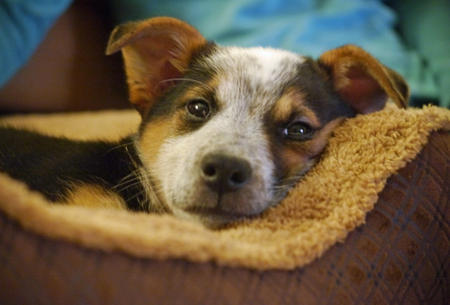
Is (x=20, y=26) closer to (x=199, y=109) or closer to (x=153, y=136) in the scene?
(x=153, y=136)

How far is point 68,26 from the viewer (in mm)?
3283

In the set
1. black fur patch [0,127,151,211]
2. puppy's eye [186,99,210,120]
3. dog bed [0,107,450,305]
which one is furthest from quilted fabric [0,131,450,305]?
puppy's eye [186,99,210,120]

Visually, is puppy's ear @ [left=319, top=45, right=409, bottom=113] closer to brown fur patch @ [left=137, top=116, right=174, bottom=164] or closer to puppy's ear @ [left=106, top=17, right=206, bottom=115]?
puppy's ear @ [left=106, top=17, right=206, bottom=115]

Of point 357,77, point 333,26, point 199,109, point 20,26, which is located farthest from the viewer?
point 333,26

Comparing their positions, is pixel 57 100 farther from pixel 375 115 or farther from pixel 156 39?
pixel 375 115

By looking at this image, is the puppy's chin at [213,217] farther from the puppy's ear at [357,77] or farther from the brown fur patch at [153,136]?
the puppy's ear at [357,77]

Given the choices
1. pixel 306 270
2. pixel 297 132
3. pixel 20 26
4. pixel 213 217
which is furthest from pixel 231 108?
pixel 20 26

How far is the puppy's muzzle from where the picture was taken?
1.46 m

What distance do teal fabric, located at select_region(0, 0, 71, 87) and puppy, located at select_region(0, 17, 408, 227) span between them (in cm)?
82

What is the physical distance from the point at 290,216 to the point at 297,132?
15.9 inches

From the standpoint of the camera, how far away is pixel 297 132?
1771 mm

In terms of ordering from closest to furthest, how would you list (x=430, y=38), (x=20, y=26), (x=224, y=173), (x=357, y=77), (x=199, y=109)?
1. (x=224, y=173)
2. (x=199, y=109)
3. (x=357, y=77)
4. (x=20, y=26)
5. (x=430, y=38)

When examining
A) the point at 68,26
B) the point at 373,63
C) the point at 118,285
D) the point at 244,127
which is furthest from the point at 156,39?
the point at 68,26

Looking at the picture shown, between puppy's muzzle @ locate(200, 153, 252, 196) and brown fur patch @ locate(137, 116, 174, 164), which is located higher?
puppy's muzzle @ locate(200, 153, 252, 196)
